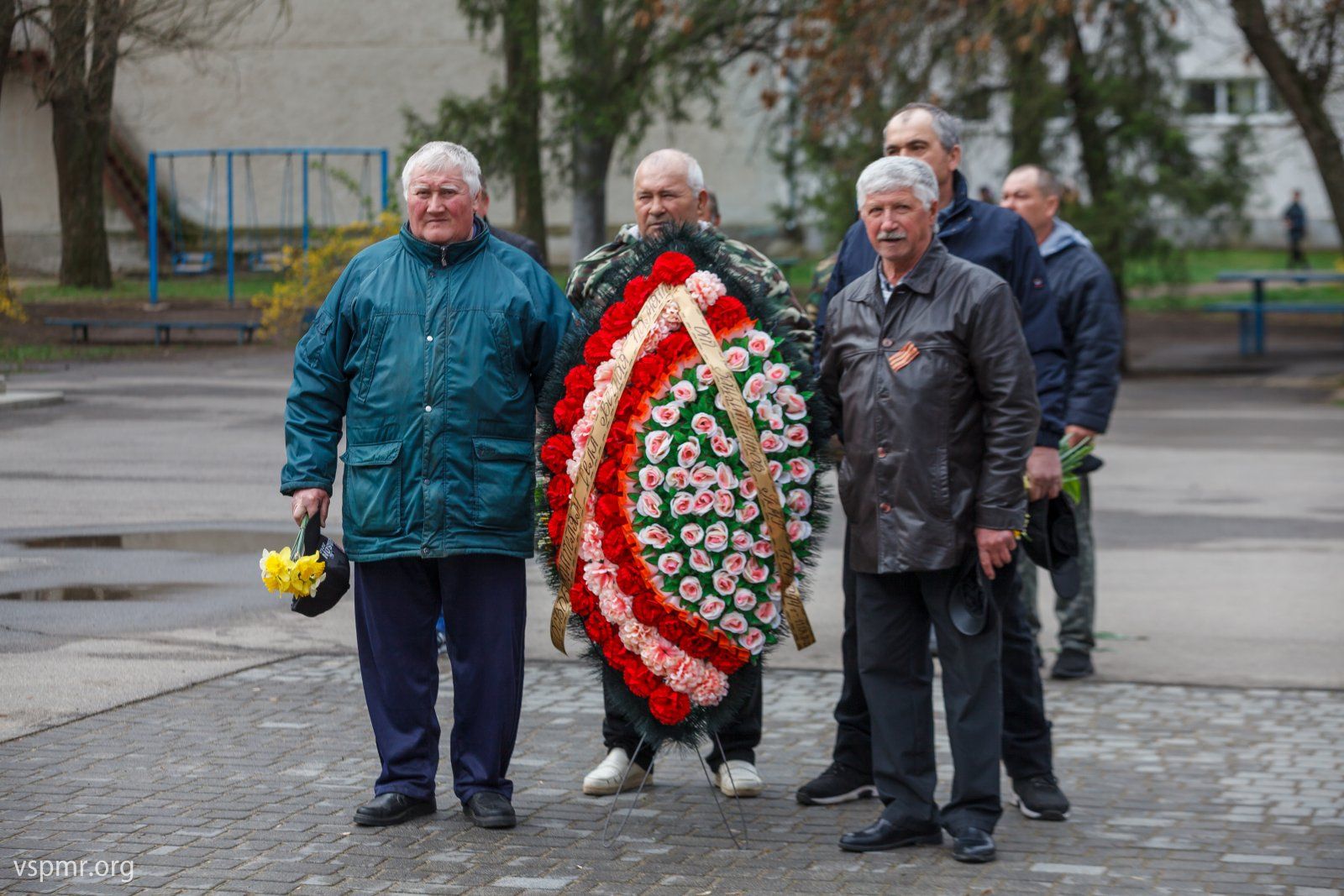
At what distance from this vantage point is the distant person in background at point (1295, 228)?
40.8m

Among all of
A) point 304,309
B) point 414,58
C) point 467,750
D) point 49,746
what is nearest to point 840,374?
point 467,750

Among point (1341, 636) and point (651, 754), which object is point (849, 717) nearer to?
point (651, 754)

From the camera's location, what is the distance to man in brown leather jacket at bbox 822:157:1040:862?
16.0 feet

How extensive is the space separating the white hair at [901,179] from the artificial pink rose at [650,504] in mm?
1038

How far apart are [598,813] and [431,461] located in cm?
120

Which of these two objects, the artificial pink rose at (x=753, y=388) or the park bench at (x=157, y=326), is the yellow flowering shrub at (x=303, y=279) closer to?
the park bench at (x=157, y=326)

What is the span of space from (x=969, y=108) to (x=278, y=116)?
56.1ft

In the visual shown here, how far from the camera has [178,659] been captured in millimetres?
7371

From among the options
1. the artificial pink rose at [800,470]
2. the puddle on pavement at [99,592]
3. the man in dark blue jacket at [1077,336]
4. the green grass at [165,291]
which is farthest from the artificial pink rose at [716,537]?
the green grass at [165,291]

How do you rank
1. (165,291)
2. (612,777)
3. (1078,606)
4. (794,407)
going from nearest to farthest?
(794,407)
(612,777)
(1078,606)
(165,291)

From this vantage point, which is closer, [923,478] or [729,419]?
[923,478]

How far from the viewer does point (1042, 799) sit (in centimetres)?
538

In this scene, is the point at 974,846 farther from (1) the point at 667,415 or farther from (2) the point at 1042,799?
(1) the point at 667,415

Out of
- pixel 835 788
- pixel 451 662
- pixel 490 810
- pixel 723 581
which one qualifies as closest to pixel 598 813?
pixel 490 810
